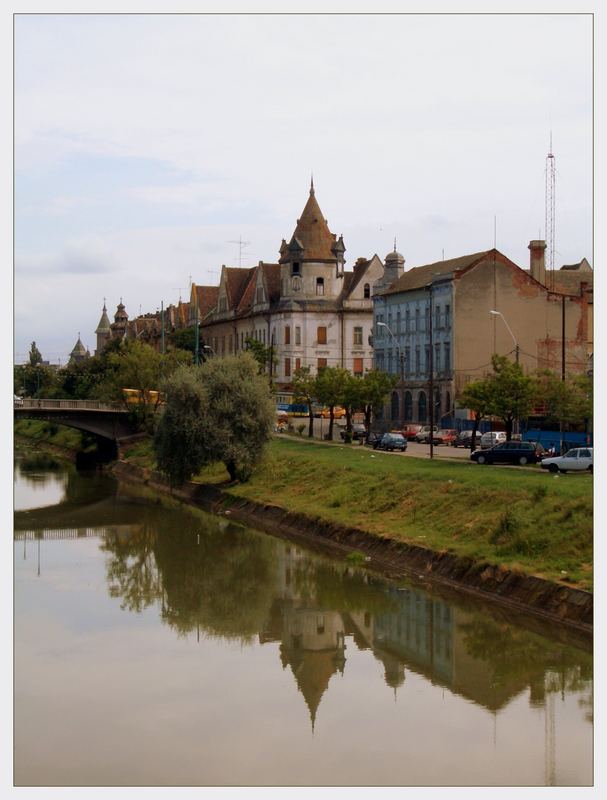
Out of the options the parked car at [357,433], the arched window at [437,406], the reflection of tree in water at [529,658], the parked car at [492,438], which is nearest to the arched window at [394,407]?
the arched window at [437,406]

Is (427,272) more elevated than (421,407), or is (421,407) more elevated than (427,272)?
(427,272)

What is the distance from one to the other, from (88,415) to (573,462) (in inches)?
1943

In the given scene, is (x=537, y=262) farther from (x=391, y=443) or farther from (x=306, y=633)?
(x=306, y=633)

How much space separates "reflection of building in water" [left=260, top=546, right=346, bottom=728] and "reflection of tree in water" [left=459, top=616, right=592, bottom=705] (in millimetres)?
3889

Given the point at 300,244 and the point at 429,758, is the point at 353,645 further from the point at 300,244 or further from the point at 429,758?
the point at 300,244

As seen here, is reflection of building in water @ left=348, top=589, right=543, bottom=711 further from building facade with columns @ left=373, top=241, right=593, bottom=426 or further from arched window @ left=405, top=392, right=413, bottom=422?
arched window @ left=405, top=392, right=413, bottom=422

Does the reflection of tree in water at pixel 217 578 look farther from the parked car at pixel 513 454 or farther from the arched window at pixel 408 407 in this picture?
the arched window at pixel 408 407

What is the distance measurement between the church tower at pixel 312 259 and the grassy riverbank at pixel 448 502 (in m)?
42.3

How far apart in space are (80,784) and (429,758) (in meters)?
6.74

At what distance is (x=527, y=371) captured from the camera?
88938mm

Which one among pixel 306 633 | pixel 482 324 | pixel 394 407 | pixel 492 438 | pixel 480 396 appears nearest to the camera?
pixel 306 633

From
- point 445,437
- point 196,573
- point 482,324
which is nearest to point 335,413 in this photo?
point 482,324

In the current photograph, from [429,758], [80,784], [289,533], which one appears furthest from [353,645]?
[289,533]

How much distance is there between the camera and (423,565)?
43.3 meters
